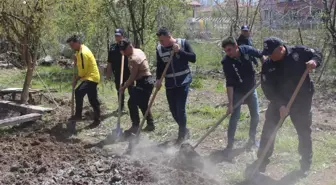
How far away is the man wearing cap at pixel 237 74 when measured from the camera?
5.35 metres

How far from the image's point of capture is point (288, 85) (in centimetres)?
476

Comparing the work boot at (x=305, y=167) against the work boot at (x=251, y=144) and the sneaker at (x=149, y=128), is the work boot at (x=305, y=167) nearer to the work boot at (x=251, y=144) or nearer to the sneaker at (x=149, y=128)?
the work boot at (x=251, y=144)

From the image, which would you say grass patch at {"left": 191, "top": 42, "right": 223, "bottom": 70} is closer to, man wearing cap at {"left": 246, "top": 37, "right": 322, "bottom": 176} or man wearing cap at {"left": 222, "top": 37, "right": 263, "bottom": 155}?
man wearing cap at {"left": 222, "top": 37, "right": 263, "bottom": 155}

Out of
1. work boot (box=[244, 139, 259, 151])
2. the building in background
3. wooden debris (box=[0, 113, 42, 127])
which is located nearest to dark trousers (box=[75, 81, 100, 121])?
→ wooden debris (box=[0, 113, 42, 127])

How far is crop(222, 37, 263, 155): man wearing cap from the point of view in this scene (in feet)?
17.6

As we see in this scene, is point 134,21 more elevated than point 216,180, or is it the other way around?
point 134,21

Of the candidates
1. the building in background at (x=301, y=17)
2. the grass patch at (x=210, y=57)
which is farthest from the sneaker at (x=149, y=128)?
the grass patch at (x=210, y=57)

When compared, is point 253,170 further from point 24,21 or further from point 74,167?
point 24,21

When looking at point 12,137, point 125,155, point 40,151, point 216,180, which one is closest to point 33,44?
Answer: point 12,137

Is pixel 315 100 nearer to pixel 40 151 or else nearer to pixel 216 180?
pixel 216 180

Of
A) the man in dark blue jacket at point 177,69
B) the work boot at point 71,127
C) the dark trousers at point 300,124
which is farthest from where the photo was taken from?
the work boot at point 71,127

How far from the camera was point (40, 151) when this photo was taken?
6.25 m

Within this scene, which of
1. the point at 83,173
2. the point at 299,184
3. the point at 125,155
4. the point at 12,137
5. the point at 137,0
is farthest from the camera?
the point at 137,0

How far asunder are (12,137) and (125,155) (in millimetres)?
2269
